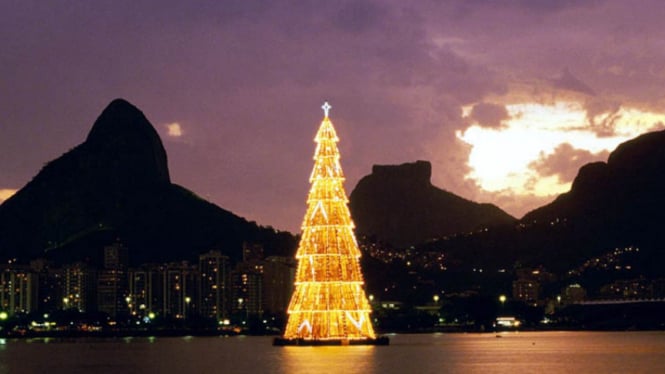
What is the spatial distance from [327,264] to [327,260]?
0.89 ft

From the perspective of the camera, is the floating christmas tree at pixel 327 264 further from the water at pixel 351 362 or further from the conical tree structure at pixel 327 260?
the water at pixel 351 362

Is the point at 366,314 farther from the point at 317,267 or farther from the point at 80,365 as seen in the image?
the point at 80,365

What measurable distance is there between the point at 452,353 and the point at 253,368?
1282 inches

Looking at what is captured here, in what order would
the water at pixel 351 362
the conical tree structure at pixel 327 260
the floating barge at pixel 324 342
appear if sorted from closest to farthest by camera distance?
the water at pixel 351 362
the conical tree structure at pixel 327 260
the floating barge at pixel 324 342

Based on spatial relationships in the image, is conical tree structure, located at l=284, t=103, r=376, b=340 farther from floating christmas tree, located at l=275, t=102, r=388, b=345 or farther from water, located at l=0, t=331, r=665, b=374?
water, located at l=0, t=331, r=665, b=374

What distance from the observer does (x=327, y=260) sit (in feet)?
268

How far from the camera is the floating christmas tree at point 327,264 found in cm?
8175

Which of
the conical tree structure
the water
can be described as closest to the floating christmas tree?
the conical tree structure

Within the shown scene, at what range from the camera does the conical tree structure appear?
81.8 m

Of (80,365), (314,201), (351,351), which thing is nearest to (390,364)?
(351,351)

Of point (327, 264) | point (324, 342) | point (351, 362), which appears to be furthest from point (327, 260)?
point (351, 362)

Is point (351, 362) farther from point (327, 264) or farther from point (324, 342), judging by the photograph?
point (327, 264)

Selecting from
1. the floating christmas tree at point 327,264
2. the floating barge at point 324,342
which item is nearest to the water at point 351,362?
the floating barge at point 324,342

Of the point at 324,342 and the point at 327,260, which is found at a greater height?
the point at 327,260
